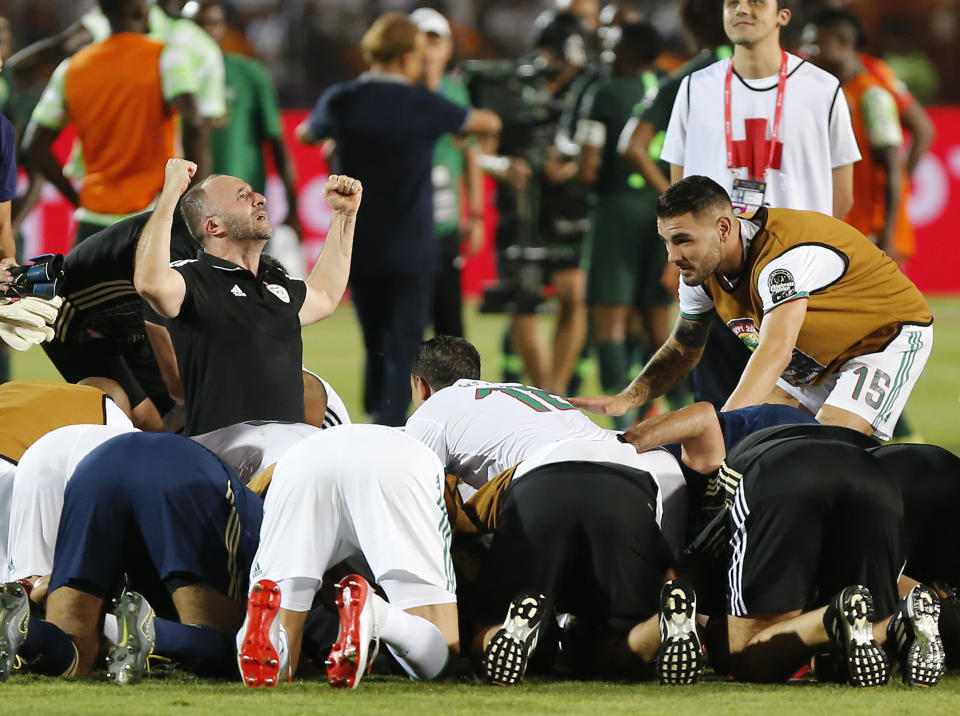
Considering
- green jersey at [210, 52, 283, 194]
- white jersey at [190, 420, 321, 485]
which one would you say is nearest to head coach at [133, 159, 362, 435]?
white jersey at [190, 420, 321, 485]

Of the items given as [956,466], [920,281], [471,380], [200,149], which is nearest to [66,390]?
[471,380]

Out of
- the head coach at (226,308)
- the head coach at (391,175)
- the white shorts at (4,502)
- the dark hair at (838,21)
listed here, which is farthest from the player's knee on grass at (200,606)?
the dark hair at (838,21)

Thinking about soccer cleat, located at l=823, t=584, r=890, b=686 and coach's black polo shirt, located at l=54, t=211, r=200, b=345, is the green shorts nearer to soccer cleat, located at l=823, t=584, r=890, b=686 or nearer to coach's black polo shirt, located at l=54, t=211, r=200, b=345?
coach's black polo shirt, located at l=54, t=211, r=200, b=345

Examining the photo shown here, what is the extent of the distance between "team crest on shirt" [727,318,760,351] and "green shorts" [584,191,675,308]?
3.01 meters

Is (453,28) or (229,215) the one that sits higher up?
(453,28)

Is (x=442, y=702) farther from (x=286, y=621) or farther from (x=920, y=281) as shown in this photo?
(x=920, y=281)

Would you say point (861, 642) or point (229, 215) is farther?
point (229, 215)

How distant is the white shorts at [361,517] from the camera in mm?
3926

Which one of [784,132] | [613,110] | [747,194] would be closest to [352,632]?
[747,194]

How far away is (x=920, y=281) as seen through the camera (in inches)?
684

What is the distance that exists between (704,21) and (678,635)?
166 inches

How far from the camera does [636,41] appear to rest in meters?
9.03

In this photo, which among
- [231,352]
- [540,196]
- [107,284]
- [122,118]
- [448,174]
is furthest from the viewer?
[540,196]

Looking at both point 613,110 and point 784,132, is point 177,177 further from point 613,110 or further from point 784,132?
point 613,110
